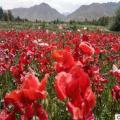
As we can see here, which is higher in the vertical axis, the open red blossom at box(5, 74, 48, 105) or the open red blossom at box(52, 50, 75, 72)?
the open red blossom at box(52, 50, 75, 72)

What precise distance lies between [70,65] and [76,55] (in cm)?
85

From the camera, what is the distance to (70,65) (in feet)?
6.57

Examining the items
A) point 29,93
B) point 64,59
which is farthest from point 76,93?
point 64,59

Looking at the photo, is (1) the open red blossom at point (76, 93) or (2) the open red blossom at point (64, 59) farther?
(2) the open red blossom at point (64, 59)

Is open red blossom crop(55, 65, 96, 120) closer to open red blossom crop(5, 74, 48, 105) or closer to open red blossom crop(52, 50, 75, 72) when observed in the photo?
open red blossom crop(5, 74, 48, 105)

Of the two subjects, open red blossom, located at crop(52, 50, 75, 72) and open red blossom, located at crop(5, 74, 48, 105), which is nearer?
open red blossom, located at crop(5, 74, 48, 105)

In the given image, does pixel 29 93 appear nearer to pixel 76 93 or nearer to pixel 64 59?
pixel 76 93

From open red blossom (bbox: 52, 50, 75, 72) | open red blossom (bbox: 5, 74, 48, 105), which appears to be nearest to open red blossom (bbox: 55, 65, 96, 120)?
open red blossom (bbox: 5, 74, 48, 105)

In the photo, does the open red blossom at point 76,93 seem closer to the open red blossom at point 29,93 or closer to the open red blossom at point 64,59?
the open red blossom at point 29,93

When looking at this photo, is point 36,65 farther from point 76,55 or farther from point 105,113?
point 76,55

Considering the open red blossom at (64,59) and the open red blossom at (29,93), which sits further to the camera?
the open red blossom at (64,59)

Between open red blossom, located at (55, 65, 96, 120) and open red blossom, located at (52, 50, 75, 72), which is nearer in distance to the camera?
open red blossom, located at (55, 65, 96, 120)

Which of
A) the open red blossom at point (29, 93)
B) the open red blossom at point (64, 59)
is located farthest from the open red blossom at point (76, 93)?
the open red blossom at point (64, 59)

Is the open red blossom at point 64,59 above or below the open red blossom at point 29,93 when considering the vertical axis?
above
